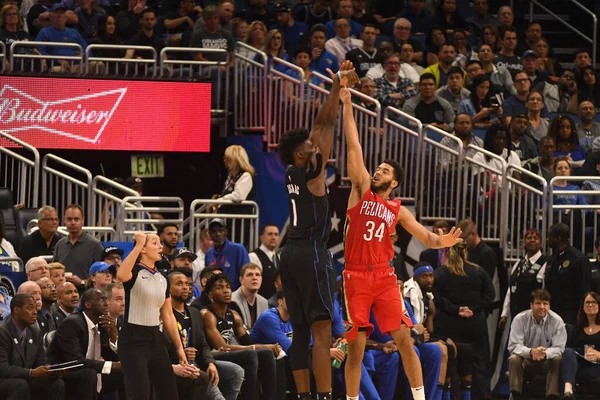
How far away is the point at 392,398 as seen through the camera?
1373 centimetres

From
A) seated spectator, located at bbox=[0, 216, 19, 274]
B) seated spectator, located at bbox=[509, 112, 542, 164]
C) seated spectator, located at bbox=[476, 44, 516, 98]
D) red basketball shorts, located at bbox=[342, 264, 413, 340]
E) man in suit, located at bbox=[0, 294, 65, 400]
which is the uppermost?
seated spectator, located at bbox=[476, 44, 516, 98]

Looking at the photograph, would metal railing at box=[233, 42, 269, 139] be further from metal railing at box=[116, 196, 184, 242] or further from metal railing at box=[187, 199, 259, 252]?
metal railing at box=[116, 196, 184, 242]

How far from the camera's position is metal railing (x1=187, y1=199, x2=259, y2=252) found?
15562 millimetres

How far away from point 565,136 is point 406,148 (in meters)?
2.32

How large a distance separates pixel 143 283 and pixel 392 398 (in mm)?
4531

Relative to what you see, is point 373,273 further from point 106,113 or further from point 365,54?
point 365,54

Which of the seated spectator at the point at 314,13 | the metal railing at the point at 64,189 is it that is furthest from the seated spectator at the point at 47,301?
the seated spectator at the point at 314,13

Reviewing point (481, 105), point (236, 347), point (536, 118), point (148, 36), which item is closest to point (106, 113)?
point (148, 36)

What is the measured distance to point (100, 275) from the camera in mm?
12758

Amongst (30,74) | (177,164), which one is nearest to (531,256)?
(177,164)

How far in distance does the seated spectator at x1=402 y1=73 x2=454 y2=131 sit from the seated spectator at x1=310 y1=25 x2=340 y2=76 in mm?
1465

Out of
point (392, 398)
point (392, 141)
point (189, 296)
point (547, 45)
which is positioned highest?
point (547, 45)

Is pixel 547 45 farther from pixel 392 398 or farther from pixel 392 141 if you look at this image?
pixel 392 398

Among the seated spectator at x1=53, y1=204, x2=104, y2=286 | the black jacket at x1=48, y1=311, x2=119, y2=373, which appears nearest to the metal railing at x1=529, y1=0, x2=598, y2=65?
the seated spectator at x1=53, y1=204, x2=104, y2=286
